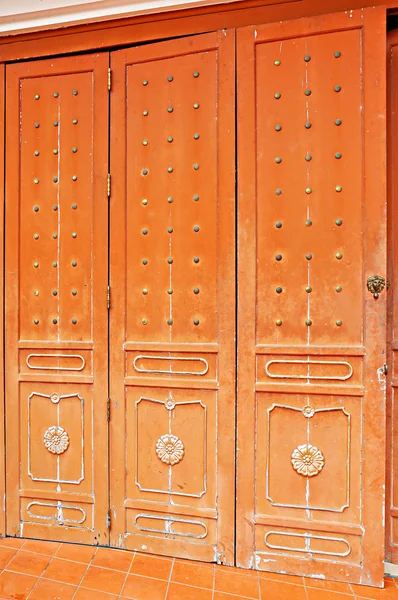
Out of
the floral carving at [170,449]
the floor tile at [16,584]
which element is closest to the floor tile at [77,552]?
the floor tile at [16,584]

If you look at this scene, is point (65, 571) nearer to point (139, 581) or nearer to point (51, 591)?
point (51, 591)

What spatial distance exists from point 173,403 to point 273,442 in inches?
22.6

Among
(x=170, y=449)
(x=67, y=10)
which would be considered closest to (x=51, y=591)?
(x=170, y=449)

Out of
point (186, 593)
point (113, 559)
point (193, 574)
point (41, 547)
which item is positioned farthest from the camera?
point (41, 547)

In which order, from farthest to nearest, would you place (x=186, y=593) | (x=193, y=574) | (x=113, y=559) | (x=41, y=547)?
(x=41, y=547), (x=113, y=559), (x=193, y=574), (x=186, y=593)

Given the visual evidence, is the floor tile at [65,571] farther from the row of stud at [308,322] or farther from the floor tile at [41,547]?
the row of stud at [308,322]

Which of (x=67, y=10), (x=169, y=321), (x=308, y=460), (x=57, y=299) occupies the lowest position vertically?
(x=308, y=460)

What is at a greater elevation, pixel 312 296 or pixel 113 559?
pixel 312 296

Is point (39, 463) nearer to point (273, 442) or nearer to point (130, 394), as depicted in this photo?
point (130, 394)

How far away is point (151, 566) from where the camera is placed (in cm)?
215

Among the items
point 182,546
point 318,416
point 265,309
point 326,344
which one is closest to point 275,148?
point 265,309

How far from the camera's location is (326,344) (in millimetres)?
2084

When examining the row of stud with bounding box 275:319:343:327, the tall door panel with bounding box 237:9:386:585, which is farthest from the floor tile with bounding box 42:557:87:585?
the row of stud with bounding box 275:319:343:327

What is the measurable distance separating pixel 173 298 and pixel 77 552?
1.52m
